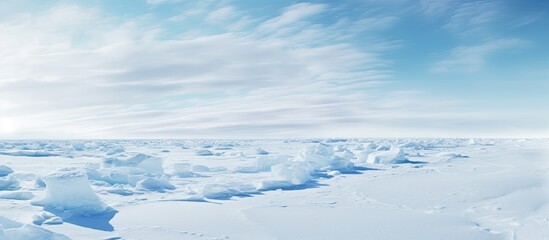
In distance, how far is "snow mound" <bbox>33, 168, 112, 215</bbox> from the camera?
6781 mm

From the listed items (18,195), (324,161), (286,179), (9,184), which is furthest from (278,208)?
(324,161)

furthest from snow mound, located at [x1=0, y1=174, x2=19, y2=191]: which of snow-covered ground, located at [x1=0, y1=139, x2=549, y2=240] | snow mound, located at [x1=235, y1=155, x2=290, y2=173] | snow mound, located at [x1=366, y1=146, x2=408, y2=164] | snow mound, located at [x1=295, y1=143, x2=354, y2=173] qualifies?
snow mound, located at [x1=366, y1=146, x2=408, y2=164]

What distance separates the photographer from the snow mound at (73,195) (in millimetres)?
6781

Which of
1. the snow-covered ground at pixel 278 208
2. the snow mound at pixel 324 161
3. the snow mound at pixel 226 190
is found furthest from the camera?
the snow mound at pixel 324 161

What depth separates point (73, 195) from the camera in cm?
687

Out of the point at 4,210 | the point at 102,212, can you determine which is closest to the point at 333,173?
the point at 102,212

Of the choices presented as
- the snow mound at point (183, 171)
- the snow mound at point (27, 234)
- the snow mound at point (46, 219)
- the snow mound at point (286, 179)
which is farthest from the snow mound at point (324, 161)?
the snow mound at point (27, 234)

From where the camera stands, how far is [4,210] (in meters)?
Answer: 6.87

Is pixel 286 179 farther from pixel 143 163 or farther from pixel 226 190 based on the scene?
pixel 143 163

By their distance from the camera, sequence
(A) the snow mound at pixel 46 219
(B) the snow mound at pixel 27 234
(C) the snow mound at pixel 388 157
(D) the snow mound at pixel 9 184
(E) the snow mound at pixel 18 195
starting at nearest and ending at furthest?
(B) the snow mound at pixel 27 234 → (A) the snow mound at pixel 46 219 → (E) the snow mound at pixel 18 195 → (D) the snow mound at pixel 9 184 → (C) the snow mound at pixel 388 157

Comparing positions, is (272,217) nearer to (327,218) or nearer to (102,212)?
(327,218)

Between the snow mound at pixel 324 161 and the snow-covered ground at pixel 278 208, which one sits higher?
the snow mound at pixel 324 161

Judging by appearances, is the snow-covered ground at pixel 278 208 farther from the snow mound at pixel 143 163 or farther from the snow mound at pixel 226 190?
the snow mound at pixel 143 163

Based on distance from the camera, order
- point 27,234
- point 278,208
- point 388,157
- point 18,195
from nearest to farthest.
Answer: point 27,234
point 278,208
point 18,195
point 388,157
